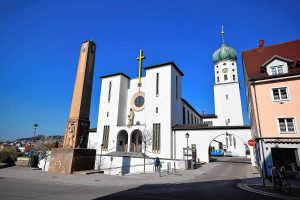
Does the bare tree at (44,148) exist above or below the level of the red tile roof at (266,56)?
below

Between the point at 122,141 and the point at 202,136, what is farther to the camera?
the point at 122,141

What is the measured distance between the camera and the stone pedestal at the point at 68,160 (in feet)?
46.1

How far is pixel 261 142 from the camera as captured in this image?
16688mm

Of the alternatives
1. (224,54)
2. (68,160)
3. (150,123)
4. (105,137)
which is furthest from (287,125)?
(224,54)

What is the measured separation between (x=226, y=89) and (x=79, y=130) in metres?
49.3

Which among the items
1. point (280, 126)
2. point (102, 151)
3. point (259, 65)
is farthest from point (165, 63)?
point (280, 126)

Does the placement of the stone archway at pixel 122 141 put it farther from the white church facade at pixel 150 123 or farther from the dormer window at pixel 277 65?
the dormer window at pixel 277 65

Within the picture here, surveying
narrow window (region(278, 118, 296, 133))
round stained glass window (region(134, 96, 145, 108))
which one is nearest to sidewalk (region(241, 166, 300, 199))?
narrow window (region(278, 118, 296, 133))

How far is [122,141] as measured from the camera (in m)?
40.5

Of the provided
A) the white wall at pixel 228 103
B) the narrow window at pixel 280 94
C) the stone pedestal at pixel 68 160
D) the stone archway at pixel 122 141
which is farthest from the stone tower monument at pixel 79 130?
the white wall at pixel 228 103

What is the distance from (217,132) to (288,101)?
1495cm

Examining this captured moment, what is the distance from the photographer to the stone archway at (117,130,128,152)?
39.3m

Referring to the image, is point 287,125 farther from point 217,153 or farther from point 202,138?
point 217,153

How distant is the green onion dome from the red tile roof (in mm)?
34269
